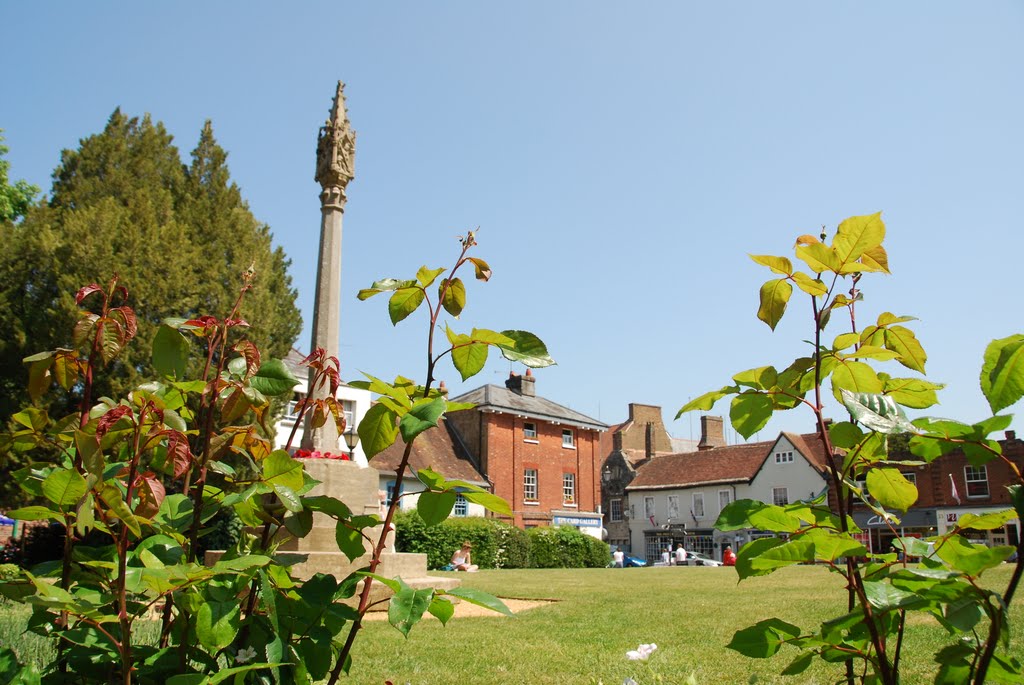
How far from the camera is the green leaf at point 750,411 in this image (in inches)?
64.3

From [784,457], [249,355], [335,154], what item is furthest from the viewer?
[784,457]

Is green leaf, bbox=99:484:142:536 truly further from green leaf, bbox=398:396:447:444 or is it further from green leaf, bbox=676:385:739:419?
green leaf, bbox=676:385:739:419

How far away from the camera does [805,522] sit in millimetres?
1562

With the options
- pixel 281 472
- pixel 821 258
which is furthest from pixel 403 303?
pixel 821 258

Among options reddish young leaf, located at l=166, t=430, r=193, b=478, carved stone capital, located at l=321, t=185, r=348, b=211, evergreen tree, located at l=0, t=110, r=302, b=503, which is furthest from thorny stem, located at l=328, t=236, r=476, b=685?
evergreen tree, located at l=0, t=110, r=302, b=503

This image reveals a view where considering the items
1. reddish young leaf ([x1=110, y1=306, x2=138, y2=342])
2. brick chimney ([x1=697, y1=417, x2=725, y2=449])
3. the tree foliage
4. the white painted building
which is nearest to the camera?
reddish young leaf ([x1=110, y1=306, x2=138, y2=342])

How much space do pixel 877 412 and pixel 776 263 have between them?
0.38m

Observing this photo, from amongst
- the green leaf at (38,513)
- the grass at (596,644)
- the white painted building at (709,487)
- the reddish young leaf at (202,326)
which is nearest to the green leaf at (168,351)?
the reddish young leaf at (202,326)

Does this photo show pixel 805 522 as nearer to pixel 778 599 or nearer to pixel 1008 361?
pixel 1008 361

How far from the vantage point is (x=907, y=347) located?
161 cm

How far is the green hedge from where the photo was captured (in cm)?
2759

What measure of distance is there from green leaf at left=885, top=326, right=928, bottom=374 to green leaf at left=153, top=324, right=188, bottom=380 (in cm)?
161

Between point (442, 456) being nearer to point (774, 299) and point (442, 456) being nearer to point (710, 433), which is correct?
point (710, 433)

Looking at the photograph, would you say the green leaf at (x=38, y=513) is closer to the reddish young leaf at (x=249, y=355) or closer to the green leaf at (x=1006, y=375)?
the reddish young leaf at (x=249, y=355)
